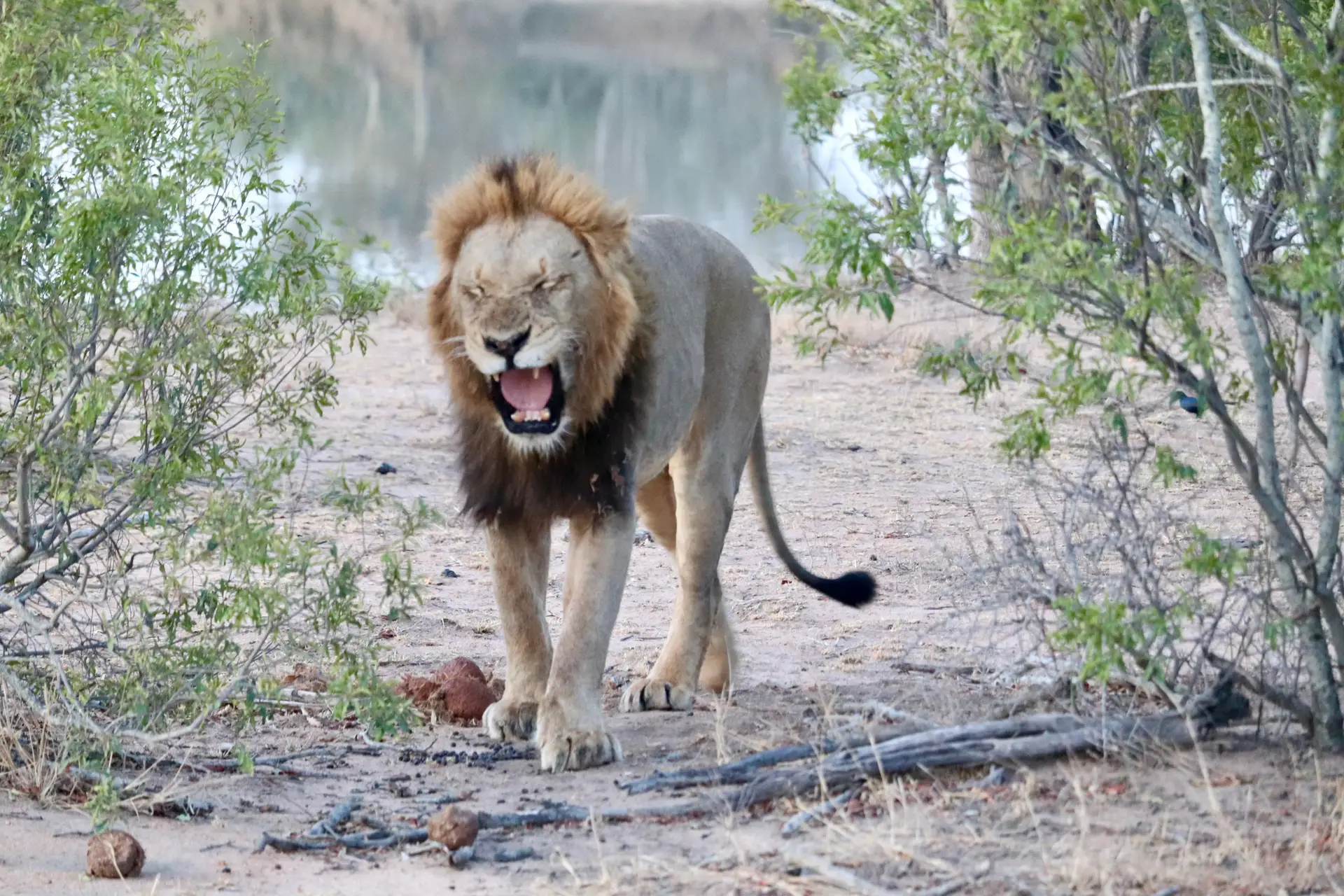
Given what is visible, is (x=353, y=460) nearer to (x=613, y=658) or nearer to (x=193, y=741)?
(x=613, y=658)

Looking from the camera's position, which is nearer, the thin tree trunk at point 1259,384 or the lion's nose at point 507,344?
the thin tree trunk at point 1259,384

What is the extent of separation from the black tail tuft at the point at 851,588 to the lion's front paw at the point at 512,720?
42.5 inches

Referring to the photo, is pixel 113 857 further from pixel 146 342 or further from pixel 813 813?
pixel 813 813

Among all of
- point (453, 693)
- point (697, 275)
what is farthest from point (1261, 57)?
point (453, 693)

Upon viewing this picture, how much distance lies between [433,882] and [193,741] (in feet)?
3.48

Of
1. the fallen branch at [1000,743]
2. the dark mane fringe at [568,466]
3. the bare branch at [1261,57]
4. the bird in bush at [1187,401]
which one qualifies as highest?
the bare branch at [1261,57]

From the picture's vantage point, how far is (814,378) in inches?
409

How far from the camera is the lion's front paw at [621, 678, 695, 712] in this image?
15.4ft

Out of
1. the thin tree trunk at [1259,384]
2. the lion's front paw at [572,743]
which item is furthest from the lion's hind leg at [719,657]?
the thin tree trunk at [1259,384]

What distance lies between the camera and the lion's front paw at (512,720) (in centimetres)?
436

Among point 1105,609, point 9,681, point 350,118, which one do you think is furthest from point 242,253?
point 350,118

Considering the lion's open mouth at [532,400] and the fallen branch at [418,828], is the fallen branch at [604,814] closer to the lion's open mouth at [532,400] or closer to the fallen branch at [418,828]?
the fallen branch at [418,828]

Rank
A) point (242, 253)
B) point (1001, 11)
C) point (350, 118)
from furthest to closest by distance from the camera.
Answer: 1. point (350, 118)
2. point (242, 253)
3. point (1001, 11)

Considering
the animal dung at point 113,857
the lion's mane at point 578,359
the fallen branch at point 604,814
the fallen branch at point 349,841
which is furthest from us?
the lion's mane at point 578,359
